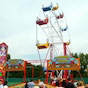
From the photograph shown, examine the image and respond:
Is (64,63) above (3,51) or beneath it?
beneath

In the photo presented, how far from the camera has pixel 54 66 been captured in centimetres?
1391

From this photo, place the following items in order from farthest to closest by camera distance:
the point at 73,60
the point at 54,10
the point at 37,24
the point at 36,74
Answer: the point at 36,74 → the point at 54,10 → the point at 37,24 → the point at 73,60

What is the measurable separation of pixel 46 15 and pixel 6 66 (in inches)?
260

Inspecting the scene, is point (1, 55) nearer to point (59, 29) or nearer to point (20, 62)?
point (20, 62)

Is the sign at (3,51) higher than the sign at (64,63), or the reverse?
the sign at (3,51)

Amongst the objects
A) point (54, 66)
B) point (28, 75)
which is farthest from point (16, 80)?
point (54, 66)

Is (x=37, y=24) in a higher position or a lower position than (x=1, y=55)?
higher

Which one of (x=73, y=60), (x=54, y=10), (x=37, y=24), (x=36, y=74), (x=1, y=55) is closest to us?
(x=73, y=60)

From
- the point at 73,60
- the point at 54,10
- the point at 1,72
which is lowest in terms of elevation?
the point at 1,72

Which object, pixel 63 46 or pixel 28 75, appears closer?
pixel 63 46

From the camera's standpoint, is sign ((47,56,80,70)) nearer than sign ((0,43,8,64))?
Yes

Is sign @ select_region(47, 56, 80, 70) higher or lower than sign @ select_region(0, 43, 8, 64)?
lower

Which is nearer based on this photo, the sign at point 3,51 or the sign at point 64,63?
the sign at point 64,63

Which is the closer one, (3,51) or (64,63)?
(64,63)
